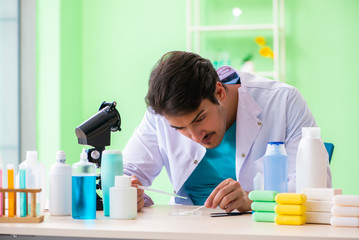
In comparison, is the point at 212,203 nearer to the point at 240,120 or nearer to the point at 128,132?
the point at 240,120

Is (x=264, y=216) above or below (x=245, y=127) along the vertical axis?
below

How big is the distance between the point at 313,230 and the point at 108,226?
50 centimetres

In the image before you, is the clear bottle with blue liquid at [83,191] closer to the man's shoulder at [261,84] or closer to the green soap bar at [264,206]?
the green soap bar at [264,206]

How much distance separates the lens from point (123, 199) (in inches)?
60.3

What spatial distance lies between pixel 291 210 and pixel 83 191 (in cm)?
58

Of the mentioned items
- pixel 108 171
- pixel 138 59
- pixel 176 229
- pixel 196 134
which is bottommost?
pixel 176 229

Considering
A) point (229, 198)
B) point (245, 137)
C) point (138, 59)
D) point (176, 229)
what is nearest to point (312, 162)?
point (229, 198)

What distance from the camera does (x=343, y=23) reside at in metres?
3.92

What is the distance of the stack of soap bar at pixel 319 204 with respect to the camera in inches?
55.4

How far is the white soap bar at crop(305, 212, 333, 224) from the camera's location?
4.61 ft

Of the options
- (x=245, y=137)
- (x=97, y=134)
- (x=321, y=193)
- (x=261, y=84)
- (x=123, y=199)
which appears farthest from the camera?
(x=261, y=84)

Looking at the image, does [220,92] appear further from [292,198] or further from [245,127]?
[292,198]

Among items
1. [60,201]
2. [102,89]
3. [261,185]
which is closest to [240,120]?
[261,185]

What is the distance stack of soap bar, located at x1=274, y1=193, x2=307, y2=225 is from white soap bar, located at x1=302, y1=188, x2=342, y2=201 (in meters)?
0.03
